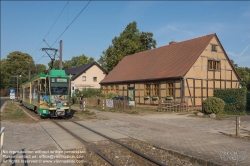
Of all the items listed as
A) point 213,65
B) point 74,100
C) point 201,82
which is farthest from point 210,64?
point 74,100

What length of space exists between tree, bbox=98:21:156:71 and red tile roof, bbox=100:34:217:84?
29.4 ft

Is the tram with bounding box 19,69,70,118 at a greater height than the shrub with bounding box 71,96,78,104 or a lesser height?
greater

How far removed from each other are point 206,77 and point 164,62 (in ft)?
18.6

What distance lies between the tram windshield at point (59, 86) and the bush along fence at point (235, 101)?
12.6m

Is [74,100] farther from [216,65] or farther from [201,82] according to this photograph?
[216,65]

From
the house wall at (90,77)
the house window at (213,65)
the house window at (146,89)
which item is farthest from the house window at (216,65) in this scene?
the house wall at (90,77)

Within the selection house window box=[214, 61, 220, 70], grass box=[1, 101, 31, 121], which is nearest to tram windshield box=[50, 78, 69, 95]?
grass box=[1, 101, 31, 121]

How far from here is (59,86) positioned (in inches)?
758

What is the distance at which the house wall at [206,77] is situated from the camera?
91.7 ft

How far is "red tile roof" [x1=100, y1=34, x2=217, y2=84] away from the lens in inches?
1152

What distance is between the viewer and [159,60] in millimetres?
34812

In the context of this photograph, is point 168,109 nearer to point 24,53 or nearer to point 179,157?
point 179,157

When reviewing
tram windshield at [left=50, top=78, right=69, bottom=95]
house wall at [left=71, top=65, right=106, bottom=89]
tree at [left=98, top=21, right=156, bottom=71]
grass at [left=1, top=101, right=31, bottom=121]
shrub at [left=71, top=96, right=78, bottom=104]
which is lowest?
grass at [left=1, top=101, right=31, bottom=121]

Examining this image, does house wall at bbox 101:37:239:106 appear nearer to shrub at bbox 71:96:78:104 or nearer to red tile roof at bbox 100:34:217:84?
red tile roof at bbox 100:34:217:84
